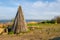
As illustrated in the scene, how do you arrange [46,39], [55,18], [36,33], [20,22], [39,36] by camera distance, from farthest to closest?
[55,18]
[20,22]
[36,33]
[39,36]
[46,39]

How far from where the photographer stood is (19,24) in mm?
17812

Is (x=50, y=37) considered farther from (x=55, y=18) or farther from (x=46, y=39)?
(x=55, y=18)

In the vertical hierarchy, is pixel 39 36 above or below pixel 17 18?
below

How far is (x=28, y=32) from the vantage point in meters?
17.5

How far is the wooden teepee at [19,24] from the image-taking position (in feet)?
57.7

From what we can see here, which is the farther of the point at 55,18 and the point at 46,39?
the point at 55,18

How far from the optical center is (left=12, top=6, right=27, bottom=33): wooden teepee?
17.6 meters

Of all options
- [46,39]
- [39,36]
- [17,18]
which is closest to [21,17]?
[17,18]

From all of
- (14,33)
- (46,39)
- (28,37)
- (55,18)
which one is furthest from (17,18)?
(55,18)

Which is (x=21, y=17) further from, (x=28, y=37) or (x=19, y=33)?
(x=28, y=37)

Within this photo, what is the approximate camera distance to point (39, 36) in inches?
617

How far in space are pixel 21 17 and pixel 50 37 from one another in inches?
168

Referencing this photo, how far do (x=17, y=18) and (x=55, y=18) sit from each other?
33.5 ft

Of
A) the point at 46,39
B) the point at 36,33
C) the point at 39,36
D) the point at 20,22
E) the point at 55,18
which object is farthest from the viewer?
the point at 55,18
